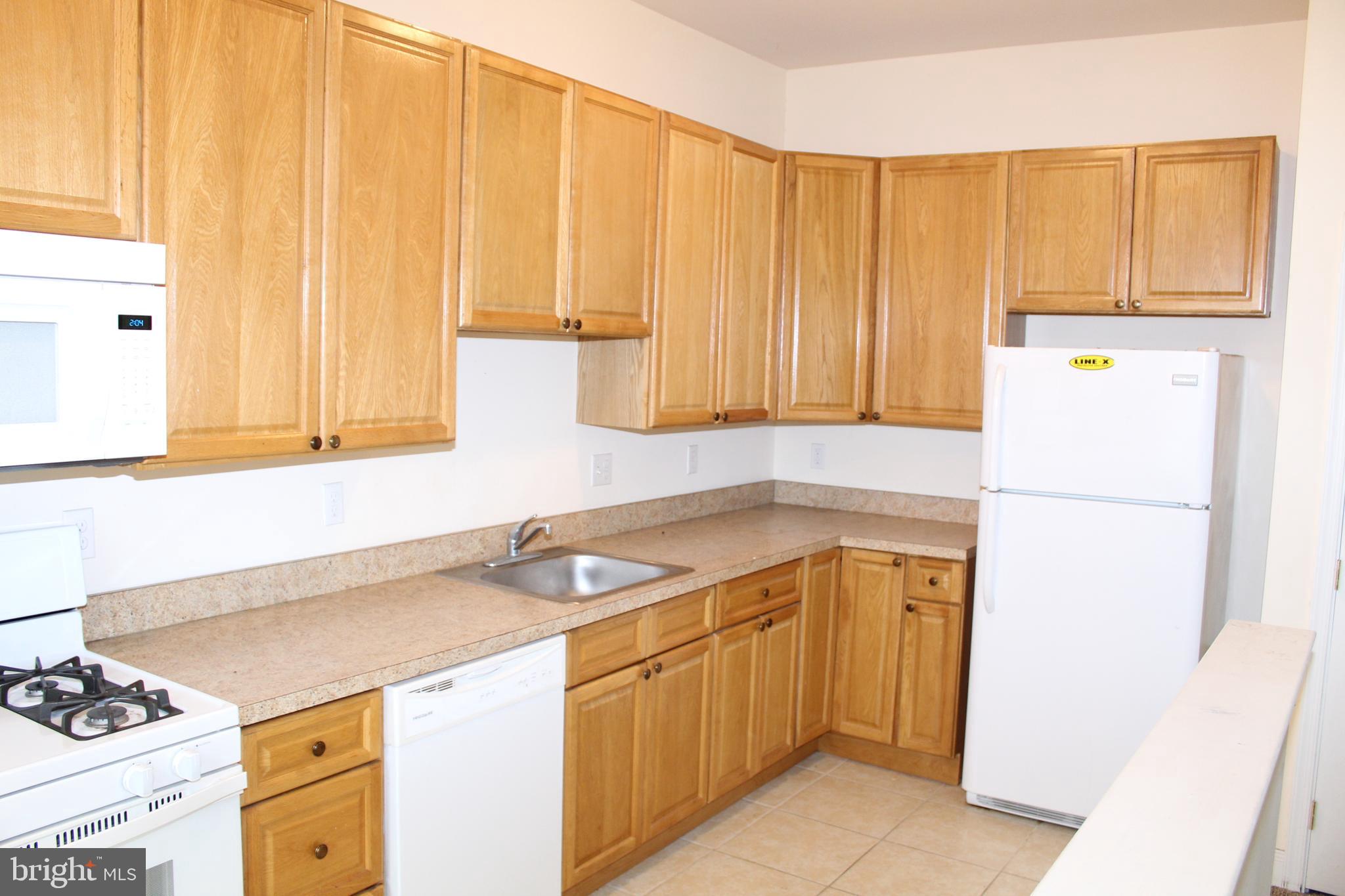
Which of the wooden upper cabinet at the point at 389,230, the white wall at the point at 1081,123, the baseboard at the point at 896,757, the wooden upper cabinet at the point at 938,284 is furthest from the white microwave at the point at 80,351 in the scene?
the white wall at the point at 1081,123

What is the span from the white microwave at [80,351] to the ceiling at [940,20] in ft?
7.57

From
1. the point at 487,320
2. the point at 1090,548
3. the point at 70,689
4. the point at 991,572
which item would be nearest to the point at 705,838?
the point at 991,572

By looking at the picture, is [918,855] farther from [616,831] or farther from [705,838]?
[616,831]

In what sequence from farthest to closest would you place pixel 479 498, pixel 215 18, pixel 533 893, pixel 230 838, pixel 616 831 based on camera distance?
pixel 479 498 → pixel 616 831 → pixel 533 893 → pixel 215 18 → pixel 230 838

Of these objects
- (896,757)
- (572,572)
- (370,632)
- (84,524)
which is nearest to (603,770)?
(572,572)

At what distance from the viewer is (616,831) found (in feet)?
9.43

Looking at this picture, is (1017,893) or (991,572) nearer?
(1017,893)

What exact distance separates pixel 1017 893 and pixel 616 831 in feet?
3.91

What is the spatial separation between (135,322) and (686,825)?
7.34 feet

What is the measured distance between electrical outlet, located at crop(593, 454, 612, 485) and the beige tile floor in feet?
3.92

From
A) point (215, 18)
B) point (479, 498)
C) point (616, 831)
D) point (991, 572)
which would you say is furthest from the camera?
point (991, 572)

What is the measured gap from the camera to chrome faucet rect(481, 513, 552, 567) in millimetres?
3082

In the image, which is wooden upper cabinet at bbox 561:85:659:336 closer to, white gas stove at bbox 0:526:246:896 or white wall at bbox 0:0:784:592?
white wall at bbox 0:0:784:592

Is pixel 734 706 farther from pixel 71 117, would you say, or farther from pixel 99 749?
pixel 71 117
